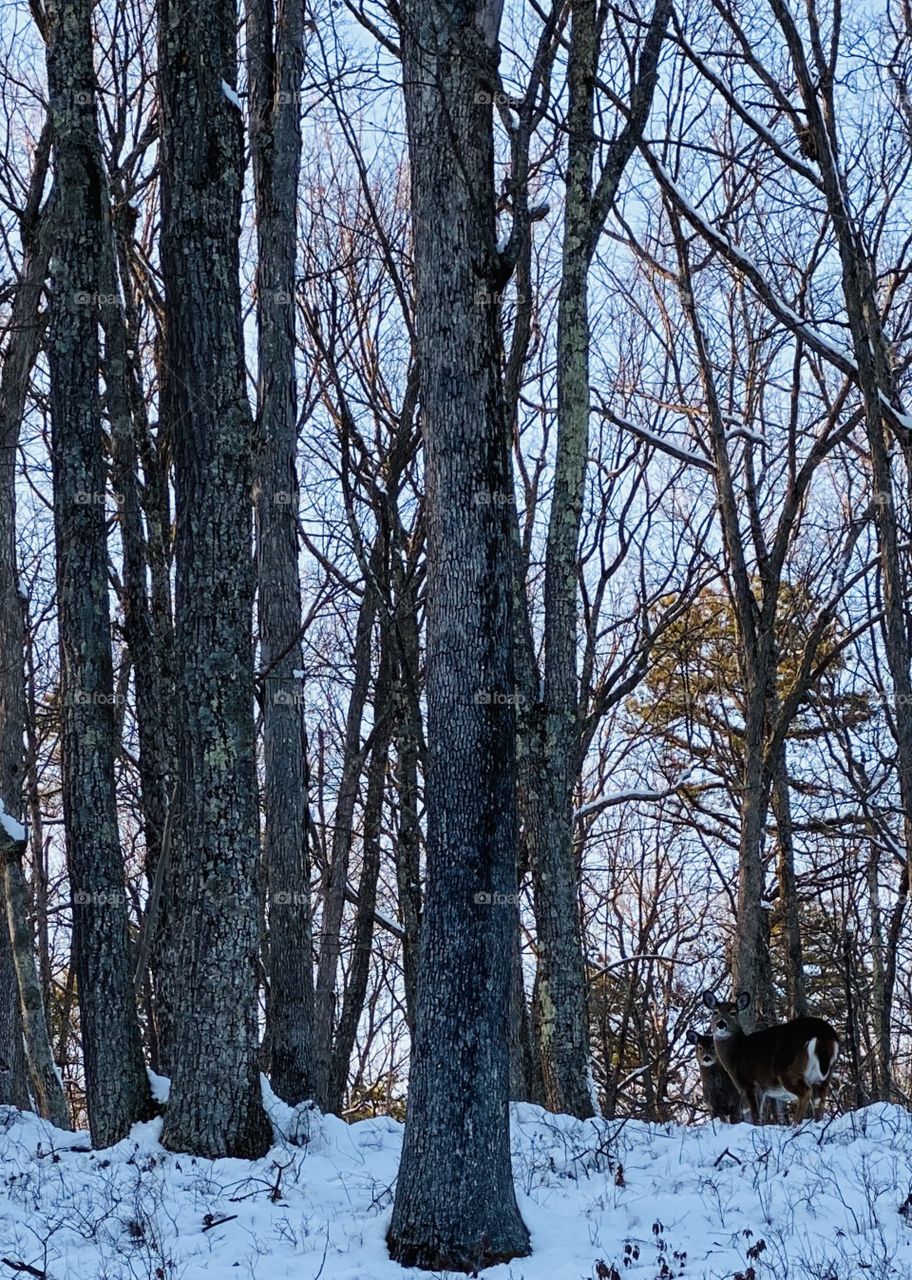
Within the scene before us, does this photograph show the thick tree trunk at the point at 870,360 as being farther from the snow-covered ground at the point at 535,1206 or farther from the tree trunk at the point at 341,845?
the tree trunk at the point at 341,845

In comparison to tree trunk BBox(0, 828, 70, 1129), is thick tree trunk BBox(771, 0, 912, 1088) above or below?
above

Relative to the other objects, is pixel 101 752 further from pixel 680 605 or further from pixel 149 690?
pixel 680 605

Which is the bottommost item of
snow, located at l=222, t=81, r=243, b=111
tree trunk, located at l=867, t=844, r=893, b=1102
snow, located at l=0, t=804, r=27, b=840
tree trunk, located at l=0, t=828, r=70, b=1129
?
tree trunk, located at l=867, t=844, r=893, b=1102

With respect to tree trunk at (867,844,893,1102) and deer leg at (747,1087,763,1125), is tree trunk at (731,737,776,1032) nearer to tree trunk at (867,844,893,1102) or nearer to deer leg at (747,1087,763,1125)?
tree trunk at (867,844,893,1102)

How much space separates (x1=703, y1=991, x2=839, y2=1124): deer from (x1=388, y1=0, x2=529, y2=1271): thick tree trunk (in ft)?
15.7

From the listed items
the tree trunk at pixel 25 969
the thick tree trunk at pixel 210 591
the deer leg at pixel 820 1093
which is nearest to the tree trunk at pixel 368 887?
the tree trunk at pixel 25 969

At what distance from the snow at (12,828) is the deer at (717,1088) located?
5767mm

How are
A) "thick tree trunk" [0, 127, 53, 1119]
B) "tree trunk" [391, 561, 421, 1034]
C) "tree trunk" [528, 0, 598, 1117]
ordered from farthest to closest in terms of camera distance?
"tree trunk" [391, 561, 421, 1034] → "thick tree trunk" [0, 127, 53, 1119] → "tree trunk" [528, 0, 598, 1117]

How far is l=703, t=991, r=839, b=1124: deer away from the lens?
32.0ft

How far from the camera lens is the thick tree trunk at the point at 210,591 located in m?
7.13

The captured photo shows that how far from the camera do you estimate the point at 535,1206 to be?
6141 millimetres

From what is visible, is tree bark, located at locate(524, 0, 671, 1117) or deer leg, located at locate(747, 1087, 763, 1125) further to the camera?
deer leg, located at locate(747, 1087, 763, 1125)

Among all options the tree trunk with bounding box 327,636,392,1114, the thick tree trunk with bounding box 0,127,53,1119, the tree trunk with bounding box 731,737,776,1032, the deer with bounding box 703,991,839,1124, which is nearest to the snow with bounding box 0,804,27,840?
the thick tree trunk with bounding box 0,127,53,1119

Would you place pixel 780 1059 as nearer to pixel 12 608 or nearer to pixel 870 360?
pixel 870 360
